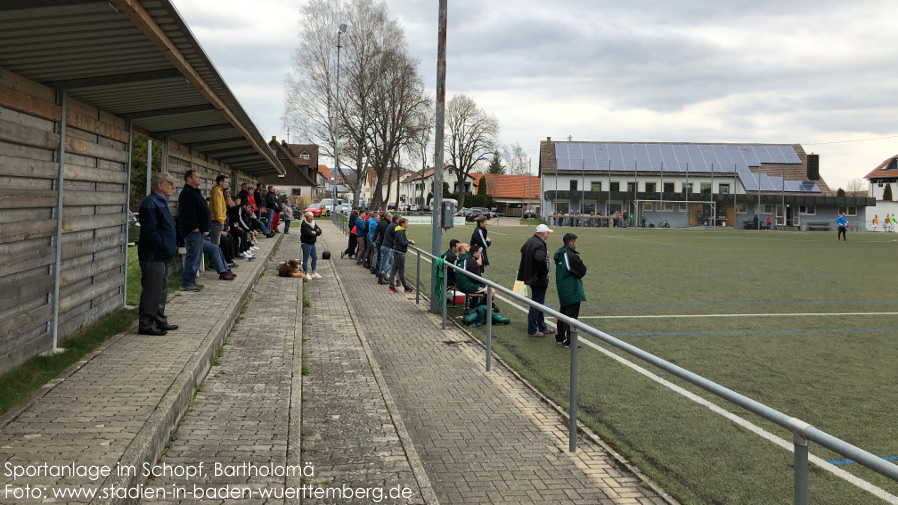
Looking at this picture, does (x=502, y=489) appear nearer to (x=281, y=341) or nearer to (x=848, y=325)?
(x=281, y=341)

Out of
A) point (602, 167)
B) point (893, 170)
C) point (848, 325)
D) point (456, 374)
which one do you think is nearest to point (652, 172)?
point (602, 167)

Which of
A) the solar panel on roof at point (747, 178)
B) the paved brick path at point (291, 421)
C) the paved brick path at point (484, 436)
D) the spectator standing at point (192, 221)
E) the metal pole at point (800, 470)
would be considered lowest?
the paved brick path at point (484, 436)

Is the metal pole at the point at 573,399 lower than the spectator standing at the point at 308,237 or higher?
lower

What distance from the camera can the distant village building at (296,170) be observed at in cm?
7875

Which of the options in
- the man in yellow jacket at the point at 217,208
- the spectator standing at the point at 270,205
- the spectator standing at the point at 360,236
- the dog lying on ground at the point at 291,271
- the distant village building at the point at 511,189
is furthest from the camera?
the distant village building at the point at 511,189

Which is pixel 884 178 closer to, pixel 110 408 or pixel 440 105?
pixel 440 105

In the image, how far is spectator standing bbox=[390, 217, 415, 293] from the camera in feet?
47.5

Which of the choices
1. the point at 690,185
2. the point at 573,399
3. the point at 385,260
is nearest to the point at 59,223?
the point at 573,399

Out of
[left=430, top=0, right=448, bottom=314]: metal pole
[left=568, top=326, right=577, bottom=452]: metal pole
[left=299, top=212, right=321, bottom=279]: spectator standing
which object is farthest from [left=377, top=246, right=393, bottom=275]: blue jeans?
[left=568, top=326, right=577, bottom=452]: metal pole

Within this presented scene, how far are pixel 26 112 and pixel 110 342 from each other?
228cm

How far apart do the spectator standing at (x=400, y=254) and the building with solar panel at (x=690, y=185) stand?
4973 centimetres

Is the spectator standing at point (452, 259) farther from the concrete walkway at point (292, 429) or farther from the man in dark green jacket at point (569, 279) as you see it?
the concrete walkway at point (292, 429)

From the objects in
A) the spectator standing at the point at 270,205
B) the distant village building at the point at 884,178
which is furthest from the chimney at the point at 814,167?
the spectator standing at the point at 270,205

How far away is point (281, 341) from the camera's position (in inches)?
320
